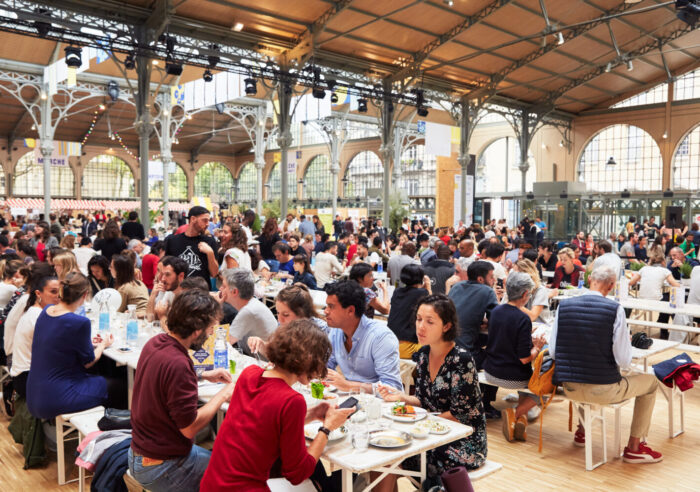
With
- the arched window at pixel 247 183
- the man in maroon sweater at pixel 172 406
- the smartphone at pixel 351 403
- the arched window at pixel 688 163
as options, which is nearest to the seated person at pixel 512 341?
the smartphone at pixel 351 403

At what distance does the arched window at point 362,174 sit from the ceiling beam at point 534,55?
558 inches

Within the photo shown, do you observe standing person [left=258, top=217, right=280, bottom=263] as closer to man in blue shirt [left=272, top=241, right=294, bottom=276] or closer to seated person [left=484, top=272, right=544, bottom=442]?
man in blue shirt [left=272, top=241, right=294, bottom=276]

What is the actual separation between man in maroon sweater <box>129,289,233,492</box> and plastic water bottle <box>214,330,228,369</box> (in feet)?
3.22

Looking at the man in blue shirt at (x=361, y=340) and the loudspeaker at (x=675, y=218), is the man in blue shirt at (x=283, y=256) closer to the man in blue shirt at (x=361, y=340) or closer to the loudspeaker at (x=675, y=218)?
the man in blue shirt at (x=361, y=340)

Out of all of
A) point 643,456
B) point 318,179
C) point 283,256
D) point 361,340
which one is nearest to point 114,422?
point 361,340

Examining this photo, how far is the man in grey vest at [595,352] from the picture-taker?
3768 mm

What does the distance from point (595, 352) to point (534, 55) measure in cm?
1552

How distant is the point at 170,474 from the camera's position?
2.39 m

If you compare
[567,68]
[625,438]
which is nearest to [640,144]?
[567,68]

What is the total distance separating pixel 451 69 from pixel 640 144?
10293mm

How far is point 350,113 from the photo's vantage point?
25.7 m

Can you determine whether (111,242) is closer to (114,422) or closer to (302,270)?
(302,270)

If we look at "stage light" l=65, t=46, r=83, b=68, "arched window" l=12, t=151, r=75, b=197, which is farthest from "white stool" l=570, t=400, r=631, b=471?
"arched window" l=12, t=151, r=75, b=197

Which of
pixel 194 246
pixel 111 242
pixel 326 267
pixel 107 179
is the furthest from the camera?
pixel 107 179
